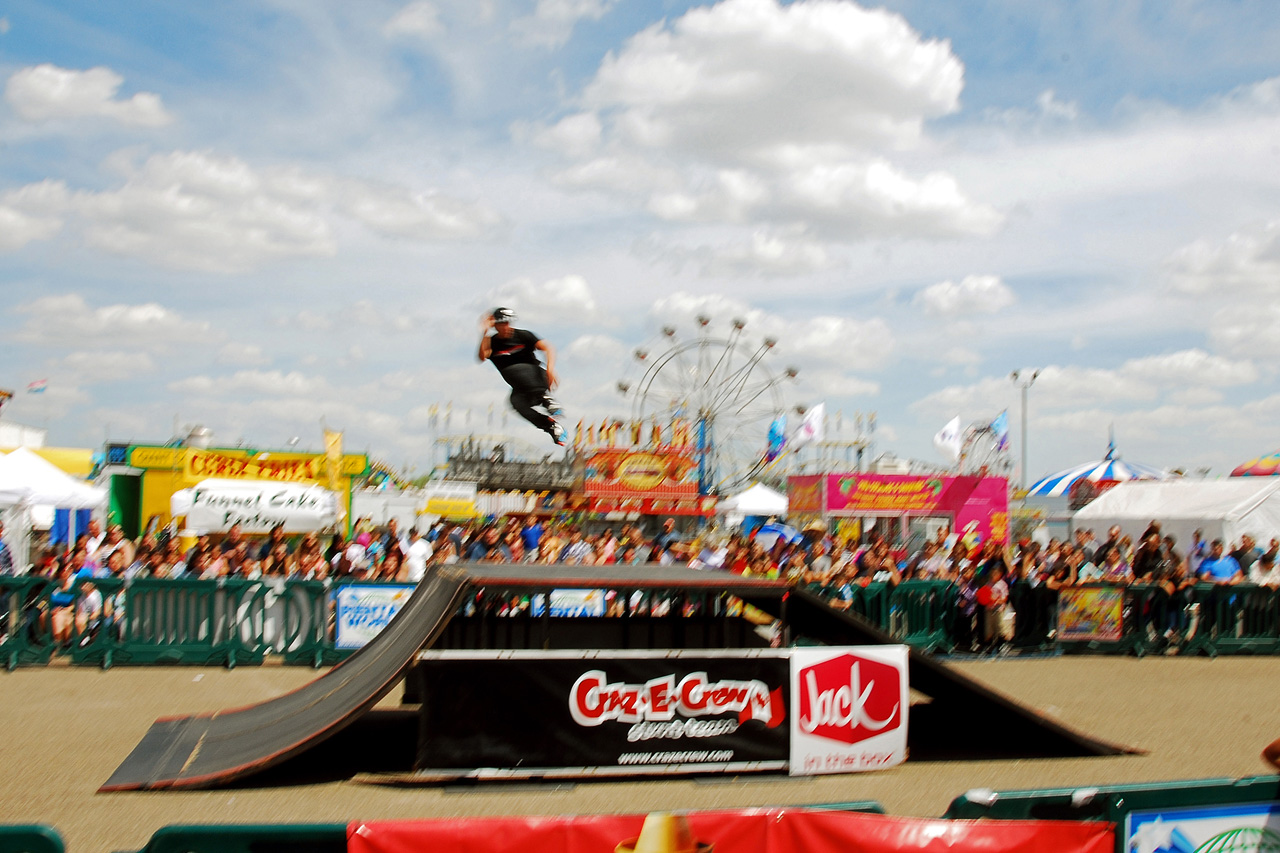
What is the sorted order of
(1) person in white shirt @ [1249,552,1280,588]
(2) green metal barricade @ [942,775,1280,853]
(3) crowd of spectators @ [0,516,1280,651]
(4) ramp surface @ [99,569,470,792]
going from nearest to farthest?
(2) green metal barricade @ [942,775,1280,853], (4) ramp surface @ [99,569,470,792], (3) crowd of spectators @ [0,516,1280,651], (1) person in white shirt @ [1249,552,1280,588]

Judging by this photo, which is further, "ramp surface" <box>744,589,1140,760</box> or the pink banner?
the pink banner

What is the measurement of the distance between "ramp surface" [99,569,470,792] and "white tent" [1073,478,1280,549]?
63.0 feet

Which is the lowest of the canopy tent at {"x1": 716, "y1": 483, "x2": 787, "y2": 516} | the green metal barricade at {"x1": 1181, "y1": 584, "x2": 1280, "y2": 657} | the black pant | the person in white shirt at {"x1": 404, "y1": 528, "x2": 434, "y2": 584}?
the green metal barricade at {"x1": 1181, "y1": 584, "x2": 1280, "y2": 657}

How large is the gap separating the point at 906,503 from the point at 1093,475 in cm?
1949

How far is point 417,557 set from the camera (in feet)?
48.0

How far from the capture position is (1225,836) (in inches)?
154

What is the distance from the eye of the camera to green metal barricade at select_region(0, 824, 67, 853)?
3041 millimetres

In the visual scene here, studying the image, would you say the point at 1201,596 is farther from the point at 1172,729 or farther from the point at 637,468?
the point at 637,468

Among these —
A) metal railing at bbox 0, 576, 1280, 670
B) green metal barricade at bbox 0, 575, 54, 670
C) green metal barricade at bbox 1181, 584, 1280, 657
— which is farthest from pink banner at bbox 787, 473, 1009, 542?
green metal barricade at bbox 0, 575, 54, 670

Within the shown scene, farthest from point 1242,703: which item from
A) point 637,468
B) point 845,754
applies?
point 637,468

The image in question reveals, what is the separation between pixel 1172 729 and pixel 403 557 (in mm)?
9862

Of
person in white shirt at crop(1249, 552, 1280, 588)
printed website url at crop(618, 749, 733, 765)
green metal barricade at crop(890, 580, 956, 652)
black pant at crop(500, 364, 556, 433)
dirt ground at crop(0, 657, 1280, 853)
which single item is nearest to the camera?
dirt ground at crop(0, 657, 1280, 853)

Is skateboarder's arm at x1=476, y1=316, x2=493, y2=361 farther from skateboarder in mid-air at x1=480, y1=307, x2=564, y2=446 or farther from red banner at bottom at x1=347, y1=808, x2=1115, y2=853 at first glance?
red banner at bottom at x1=347, y1=808, x2=1115, y2=853

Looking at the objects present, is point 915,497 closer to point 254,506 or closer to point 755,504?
point 755,504
